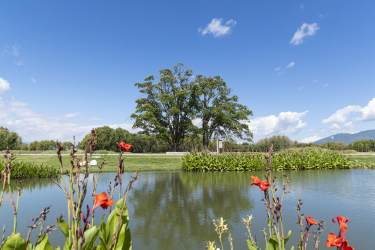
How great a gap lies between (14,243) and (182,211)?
2783mm

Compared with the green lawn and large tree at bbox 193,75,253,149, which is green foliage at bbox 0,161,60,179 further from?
large tree at bbox 193,75,253,149

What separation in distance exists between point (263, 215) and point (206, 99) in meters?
25.4

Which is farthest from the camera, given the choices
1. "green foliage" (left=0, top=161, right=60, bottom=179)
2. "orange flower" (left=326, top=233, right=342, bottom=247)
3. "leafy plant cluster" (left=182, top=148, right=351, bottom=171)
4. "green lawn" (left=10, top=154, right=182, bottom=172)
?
"green lawn" (left=10, top=154, right=182, bottom=172)

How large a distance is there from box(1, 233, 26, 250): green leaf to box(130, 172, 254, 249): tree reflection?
1.46 metres

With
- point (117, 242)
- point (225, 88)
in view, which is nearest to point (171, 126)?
point (225, 88)

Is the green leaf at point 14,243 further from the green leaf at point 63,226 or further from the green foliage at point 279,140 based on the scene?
the green foliage at point 279,140

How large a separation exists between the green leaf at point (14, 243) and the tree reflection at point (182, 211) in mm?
1462

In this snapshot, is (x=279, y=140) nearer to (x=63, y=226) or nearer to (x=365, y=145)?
(x=365, y=145)

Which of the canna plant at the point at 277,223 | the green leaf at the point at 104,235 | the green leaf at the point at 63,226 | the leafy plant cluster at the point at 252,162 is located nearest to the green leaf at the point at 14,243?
the green leaf at the point at 63,226

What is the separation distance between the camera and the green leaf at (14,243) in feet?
3.99

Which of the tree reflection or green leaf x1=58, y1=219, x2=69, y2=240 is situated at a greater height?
green leaf x1=58, y1=219, x2=69, y2=240

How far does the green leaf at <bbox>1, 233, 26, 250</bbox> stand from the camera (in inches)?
47.8

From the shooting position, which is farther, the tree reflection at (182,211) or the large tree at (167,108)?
the large tree at (167,108)

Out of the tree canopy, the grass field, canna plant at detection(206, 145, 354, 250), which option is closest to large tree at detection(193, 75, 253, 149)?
the tree canopy
